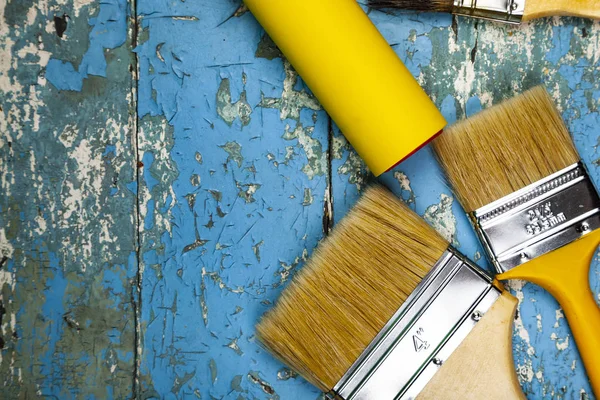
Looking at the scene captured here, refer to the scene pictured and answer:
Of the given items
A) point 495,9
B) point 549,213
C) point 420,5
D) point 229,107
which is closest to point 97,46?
point 229,107

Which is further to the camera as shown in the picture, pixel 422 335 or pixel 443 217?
pixel 443 217

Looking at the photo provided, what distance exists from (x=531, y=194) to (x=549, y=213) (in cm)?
4

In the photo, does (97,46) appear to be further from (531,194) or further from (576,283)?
(576,283)

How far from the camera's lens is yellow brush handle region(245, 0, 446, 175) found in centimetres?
78

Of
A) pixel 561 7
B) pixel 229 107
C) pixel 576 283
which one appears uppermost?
pixel 561 7

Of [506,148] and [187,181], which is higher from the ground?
[506,148]

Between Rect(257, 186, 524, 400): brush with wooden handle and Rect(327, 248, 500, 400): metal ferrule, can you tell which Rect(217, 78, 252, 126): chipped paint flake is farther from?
Rect(327, 248, 500, 400): metal ferrule

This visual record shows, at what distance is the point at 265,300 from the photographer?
914mm

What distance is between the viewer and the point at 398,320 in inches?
32.0

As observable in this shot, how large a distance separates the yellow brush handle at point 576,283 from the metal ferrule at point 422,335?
0.24 ft

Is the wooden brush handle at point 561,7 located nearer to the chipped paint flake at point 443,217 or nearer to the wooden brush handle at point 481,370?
the chipped paint flake at point 443,217

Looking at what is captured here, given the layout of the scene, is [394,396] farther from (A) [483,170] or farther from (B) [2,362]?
(B) [2,362]

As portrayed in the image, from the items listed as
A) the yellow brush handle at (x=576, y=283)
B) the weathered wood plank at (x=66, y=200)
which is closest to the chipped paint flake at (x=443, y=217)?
the yellow brush handle at (x=576, y=283)

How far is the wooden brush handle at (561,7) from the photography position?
834 mm
